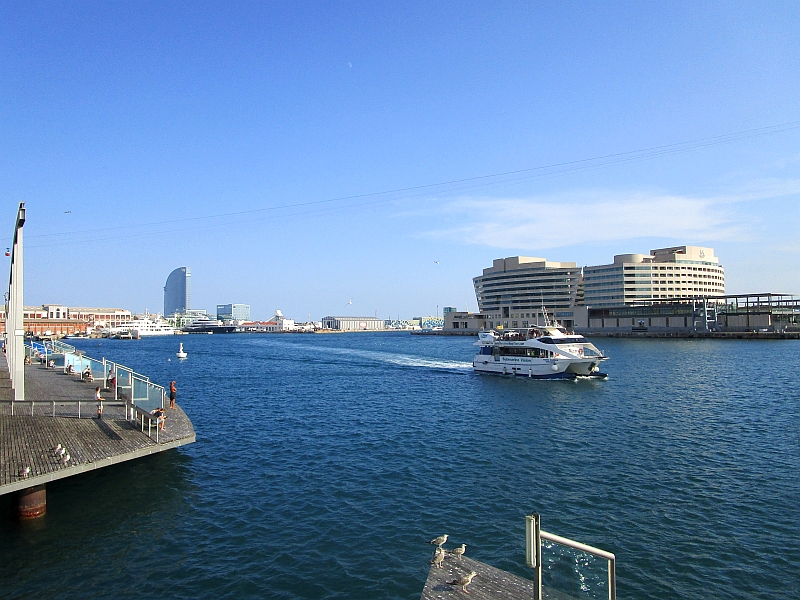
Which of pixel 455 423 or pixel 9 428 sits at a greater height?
pixel 9 428

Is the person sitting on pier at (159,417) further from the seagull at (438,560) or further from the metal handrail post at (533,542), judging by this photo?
the metal handrail post at (533,542)

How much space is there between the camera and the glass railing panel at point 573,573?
8.80 meters

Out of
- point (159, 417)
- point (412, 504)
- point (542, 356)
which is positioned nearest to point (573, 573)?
point (412, 504)

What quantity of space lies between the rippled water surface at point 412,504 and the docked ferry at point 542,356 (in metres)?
19.4

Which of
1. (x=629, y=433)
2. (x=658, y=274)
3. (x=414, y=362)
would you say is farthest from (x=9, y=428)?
(x=658, y=274)

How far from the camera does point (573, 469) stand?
24266 millimetres

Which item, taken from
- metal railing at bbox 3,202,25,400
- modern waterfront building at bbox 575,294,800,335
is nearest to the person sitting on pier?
metal railing at bbox 3,202,25,400

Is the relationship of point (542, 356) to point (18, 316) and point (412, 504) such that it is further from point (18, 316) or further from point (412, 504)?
point (18, 316)

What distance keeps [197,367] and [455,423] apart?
5676 centimetres

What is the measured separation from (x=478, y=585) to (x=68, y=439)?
683 inches

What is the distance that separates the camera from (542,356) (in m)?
61.7

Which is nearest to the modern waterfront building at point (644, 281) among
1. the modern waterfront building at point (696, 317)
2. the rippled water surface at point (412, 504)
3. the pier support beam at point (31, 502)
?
the modern waterfront building at point (696, 317)

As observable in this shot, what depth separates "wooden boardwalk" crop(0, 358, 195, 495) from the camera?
1712 cm

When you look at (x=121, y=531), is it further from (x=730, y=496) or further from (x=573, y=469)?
(x=730, y=496)
